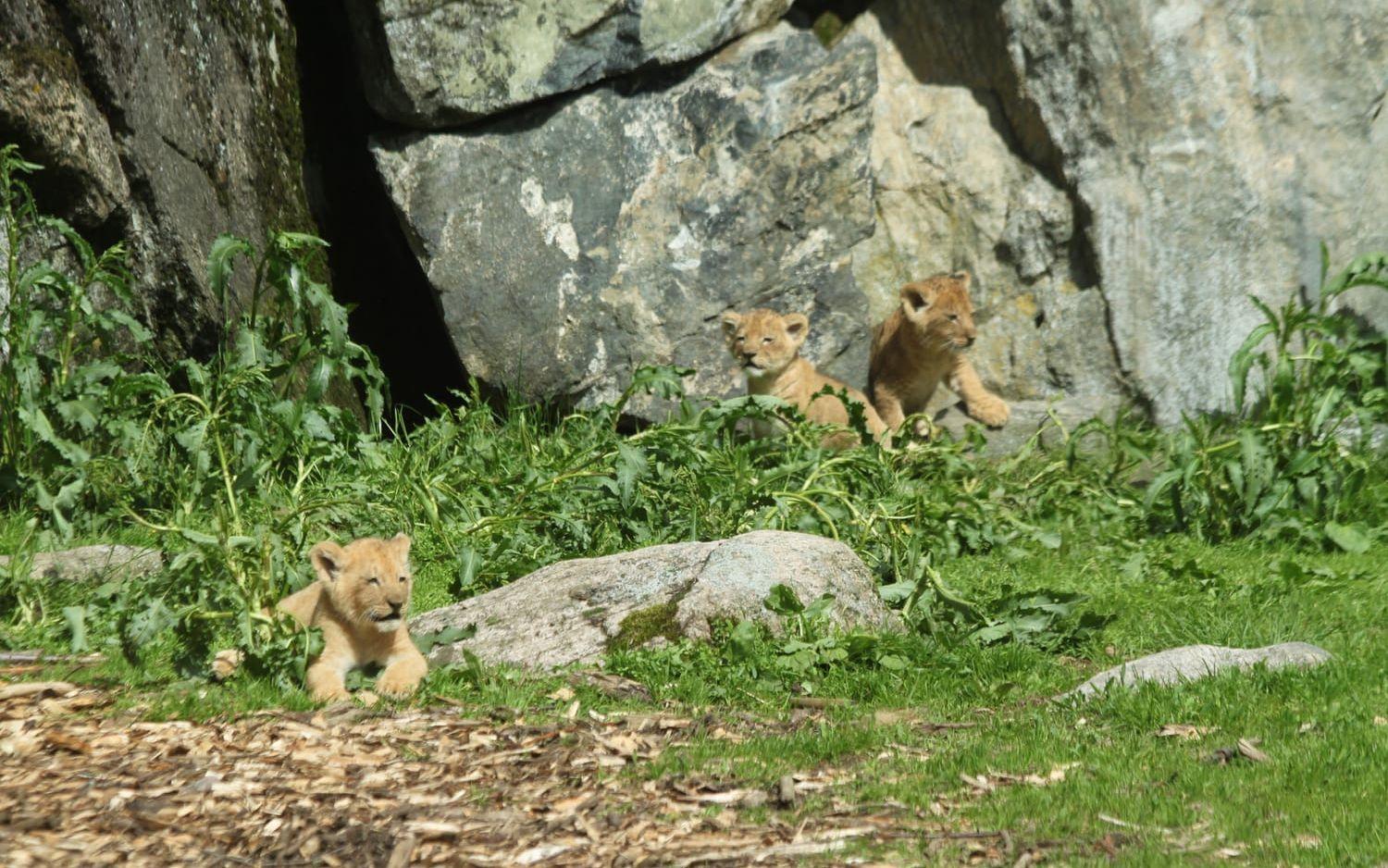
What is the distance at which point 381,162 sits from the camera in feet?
36.8

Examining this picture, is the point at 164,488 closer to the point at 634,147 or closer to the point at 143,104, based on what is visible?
the point at 143,104

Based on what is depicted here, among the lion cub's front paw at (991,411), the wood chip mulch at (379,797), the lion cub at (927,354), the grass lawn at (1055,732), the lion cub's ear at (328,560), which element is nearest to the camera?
the wood chip mulch at (379,797)

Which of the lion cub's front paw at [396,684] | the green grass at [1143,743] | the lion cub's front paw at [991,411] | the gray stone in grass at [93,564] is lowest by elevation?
the lion cub's front paw at [991,411]

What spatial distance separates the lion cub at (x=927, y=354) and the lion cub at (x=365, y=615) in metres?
5.93

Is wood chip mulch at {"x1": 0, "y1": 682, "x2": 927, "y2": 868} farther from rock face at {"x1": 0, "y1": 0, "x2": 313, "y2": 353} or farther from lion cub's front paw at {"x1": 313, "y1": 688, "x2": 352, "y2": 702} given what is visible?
rock face at {"x1": 0, "y1": 0, "x2": 313, "y2": 353}

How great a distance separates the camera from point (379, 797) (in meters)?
5.12

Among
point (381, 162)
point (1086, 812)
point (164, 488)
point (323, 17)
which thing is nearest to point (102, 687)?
point (164, 488)

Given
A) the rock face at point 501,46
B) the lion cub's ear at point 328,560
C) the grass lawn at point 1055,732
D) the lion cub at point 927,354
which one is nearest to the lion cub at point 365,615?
the lion cub's ear at point 328,560

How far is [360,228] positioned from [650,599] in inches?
245

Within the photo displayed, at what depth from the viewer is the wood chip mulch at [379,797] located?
15.4 ft

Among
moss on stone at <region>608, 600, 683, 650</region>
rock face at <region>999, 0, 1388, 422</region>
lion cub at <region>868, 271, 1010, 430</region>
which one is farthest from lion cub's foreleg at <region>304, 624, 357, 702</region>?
rock face at <region>999, 0, 1388, 422</region>

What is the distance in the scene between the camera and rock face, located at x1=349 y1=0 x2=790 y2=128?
10.9 meters

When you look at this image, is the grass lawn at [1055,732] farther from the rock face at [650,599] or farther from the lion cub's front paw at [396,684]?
the rock face at [650,599]

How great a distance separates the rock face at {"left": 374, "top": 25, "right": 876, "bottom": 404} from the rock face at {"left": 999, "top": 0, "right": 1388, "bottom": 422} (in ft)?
6.03
